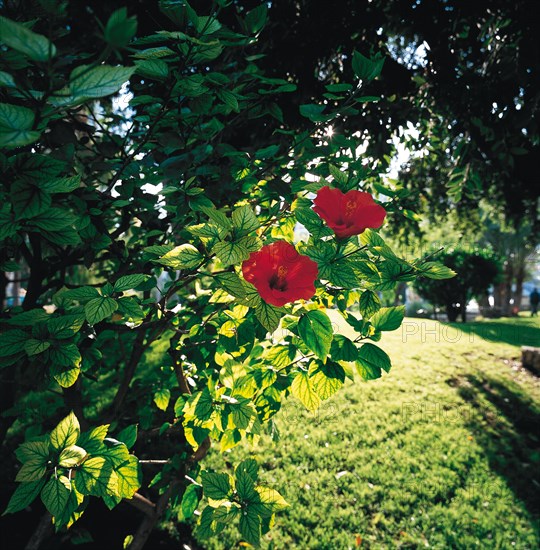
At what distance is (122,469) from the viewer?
105 cm

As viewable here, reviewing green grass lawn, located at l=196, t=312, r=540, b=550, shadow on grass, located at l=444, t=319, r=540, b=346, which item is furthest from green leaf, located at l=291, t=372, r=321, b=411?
shadow on grass, located at l=444, t=319, r=540, b=346

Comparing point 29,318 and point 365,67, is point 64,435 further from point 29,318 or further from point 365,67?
point 365,67

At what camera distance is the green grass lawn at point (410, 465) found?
10.3 feet

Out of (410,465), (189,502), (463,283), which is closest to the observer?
(189,502)

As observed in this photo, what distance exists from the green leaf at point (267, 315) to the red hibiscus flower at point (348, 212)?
0.27 meters

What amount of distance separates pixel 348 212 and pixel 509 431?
17.6 ft

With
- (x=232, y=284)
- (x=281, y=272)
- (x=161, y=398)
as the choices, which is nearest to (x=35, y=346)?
(x=232, y=284)

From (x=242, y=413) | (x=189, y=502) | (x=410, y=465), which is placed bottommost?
(x=410, y=465)

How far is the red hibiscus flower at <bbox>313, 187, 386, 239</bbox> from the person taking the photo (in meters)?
0.96

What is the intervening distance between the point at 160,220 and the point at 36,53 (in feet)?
5.47

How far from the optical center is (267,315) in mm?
966

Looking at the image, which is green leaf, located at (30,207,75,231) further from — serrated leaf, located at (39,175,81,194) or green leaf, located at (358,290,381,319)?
green leaf, located at (358,290,381,319)

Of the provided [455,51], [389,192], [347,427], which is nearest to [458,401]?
[347,427]

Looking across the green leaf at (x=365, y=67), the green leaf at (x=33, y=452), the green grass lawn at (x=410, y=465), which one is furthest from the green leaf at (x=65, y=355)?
the green grass lawn at (x=410, y=465)
